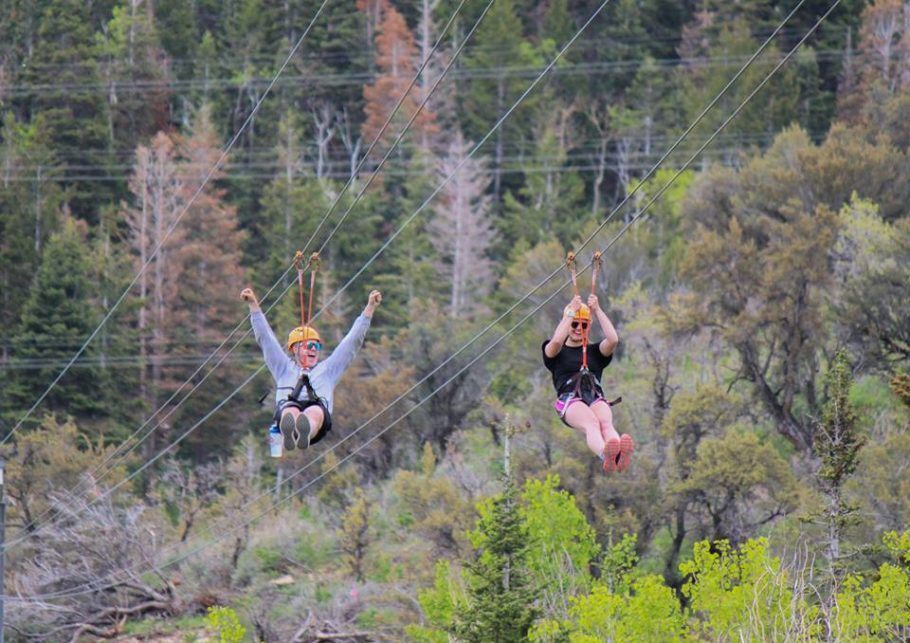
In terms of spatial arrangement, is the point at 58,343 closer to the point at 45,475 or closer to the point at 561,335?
the point at 45,475

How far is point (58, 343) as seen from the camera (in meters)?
63.3

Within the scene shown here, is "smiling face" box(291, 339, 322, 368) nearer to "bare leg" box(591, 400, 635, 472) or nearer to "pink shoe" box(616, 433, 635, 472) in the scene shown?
"bare leg" box(591, 400, 635, 472)

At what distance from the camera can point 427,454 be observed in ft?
158

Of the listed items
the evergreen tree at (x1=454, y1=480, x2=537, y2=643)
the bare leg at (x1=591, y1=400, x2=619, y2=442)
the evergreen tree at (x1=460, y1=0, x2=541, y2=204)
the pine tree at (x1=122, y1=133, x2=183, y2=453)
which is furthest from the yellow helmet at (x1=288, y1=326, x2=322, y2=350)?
the evergreen tree at (x1=460, y1=0, x2=541, y2=204)

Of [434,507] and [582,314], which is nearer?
[582,314]

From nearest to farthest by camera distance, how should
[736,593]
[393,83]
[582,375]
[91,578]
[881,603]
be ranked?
1. [582,375]
2. [881,603]
3. [736,593]
4. [91,578]
5. [393,83]

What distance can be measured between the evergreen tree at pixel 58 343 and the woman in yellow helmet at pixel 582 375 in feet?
136

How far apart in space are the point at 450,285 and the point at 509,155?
598 inches

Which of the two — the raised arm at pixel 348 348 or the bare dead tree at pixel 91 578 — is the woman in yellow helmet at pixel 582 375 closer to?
the raised arm at pixel 348 348

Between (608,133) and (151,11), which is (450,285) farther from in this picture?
(151,11)

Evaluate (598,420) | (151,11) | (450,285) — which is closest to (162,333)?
(450,285)

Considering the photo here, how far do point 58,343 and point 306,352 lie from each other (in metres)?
43.9

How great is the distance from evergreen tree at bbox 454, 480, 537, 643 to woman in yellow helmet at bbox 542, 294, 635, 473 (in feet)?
38.7

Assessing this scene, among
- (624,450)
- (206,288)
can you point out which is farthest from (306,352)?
(206,288)
